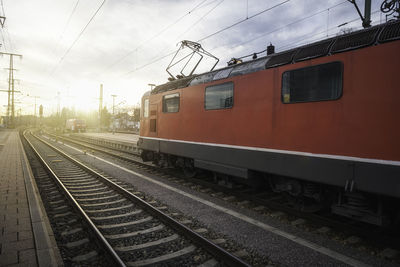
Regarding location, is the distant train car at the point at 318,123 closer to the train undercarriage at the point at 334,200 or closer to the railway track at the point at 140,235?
the train undercarriage at the point at 334,200

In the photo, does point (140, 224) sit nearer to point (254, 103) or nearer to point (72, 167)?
point (254, 103)

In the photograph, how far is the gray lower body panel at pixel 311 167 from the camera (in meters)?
3.67

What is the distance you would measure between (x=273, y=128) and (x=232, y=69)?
2.38 metres

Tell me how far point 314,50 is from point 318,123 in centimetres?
152

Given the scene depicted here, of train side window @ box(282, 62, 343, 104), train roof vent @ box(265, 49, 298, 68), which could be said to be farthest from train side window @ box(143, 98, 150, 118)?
train side window @ box(282, 62, 343, 104)

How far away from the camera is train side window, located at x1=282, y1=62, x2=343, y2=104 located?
4381 millimetres

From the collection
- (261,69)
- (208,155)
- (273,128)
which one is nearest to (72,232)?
(208,155)

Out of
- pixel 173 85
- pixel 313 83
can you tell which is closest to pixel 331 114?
pixel 313 83

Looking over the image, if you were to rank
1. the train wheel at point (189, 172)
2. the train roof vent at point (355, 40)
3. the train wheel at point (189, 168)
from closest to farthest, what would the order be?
the train roof vent at point (355, 40)
the train wheel at point (189, 168)
the train wheel at point (189, 172)

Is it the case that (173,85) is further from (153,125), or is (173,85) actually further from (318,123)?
(318,123)

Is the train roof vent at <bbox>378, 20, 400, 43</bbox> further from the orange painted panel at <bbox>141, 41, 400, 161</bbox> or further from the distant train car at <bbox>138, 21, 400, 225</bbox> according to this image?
the orange painted panel at <bbox>141, 41, 400, 161</bbox>

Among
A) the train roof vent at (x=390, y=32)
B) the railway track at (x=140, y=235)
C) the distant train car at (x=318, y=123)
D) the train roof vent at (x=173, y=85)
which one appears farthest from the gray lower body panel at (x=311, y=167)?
the train roof vent at (x=173, y=85)

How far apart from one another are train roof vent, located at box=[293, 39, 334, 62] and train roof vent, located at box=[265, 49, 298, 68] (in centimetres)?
16

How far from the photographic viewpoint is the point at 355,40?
4285mm
